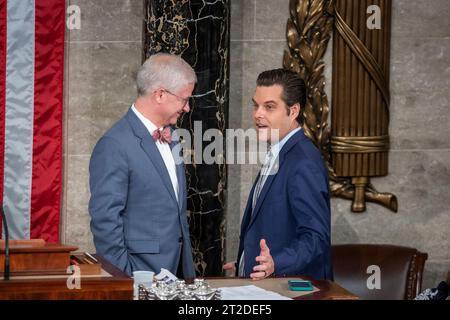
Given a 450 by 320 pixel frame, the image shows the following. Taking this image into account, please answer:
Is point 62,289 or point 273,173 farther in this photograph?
point 273,173

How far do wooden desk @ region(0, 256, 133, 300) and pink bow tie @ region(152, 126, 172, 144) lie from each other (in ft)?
4.76

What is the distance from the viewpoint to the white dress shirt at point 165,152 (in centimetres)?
432

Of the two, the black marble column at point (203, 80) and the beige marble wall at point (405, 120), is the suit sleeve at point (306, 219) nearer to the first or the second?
the black marble column at point (203, 80)

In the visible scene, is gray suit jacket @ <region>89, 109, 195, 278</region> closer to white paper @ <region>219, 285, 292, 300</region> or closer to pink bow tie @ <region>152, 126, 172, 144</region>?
pink bow tie @ <region>152, 126, 172, 144</region>

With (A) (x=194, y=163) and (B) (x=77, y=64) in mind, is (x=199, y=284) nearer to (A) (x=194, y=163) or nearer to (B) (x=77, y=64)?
(A) (x=194, y=163)

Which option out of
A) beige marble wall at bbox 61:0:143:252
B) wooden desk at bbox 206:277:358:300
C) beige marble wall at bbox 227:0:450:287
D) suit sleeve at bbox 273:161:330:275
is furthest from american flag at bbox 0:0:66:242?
wooden desk at bbox 206:277:358:300

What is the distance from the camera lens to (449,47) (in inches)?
234

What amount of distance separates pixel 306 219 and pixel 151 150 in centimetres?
81

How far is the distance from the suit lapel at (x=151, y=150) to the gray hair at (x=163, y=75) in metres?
0.16

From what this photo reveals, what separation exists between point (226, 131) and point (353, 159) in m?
0.88

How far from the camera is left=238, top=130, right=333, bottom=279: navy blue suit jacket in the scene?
393 centimetres

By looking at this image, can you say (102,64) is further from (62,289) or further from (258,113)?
(62,289)

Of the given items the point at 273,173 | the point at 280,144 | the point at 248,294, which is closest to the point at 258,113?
the point at 280,144

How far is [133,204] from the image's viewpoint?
415 cm
